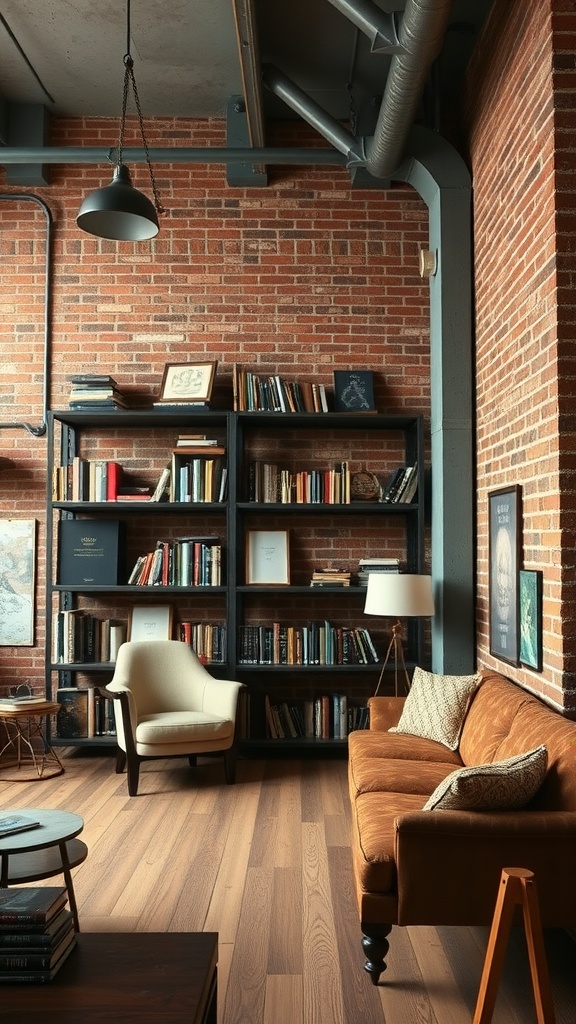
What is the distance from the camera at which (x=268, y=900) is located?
3.45 m

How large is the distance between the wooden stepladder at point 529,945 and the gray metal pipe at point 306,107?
4268 mm

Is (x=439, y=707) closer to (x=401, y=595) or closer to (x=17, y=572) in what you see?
(x=401, y=595)

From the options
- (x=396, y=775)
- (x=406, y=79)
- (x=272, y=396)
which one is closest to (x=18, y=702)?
(x=272, y=396)

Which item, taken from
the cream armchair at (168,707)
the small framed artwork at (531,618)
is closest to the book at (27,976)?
the small framed artwork at (531,618)

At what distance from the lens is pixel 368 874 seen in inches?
107

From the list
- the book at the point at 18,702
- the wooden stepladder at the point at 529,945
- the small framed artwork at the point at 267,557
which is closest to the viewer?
the wooden stepladder at the point at 529,945

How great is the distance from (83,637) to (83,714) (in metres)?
0.50

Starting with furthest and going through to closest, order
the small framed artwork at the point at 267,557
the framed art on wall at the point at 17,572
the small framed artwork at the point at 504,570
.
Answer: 1. the framed art on wall at the point at 17,572
2. the small framed artwork at the point at 267,557
3. the small framed artwork at the point at 504,570

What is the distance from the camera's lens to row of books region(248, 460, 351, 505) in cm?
585

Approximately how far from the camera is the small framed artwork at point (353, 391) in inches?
234

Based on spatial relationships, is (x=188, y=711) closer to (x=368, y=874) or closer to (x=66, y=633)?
(x=66, y=633)

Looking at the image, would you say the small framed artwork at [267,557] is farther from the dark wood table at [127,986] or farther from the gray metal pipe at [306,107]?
the dark wood table at [127,986]

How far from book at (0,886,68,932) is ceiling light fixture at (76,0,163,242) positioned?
293cm

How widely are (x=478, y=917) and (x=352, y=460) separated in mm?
3829
